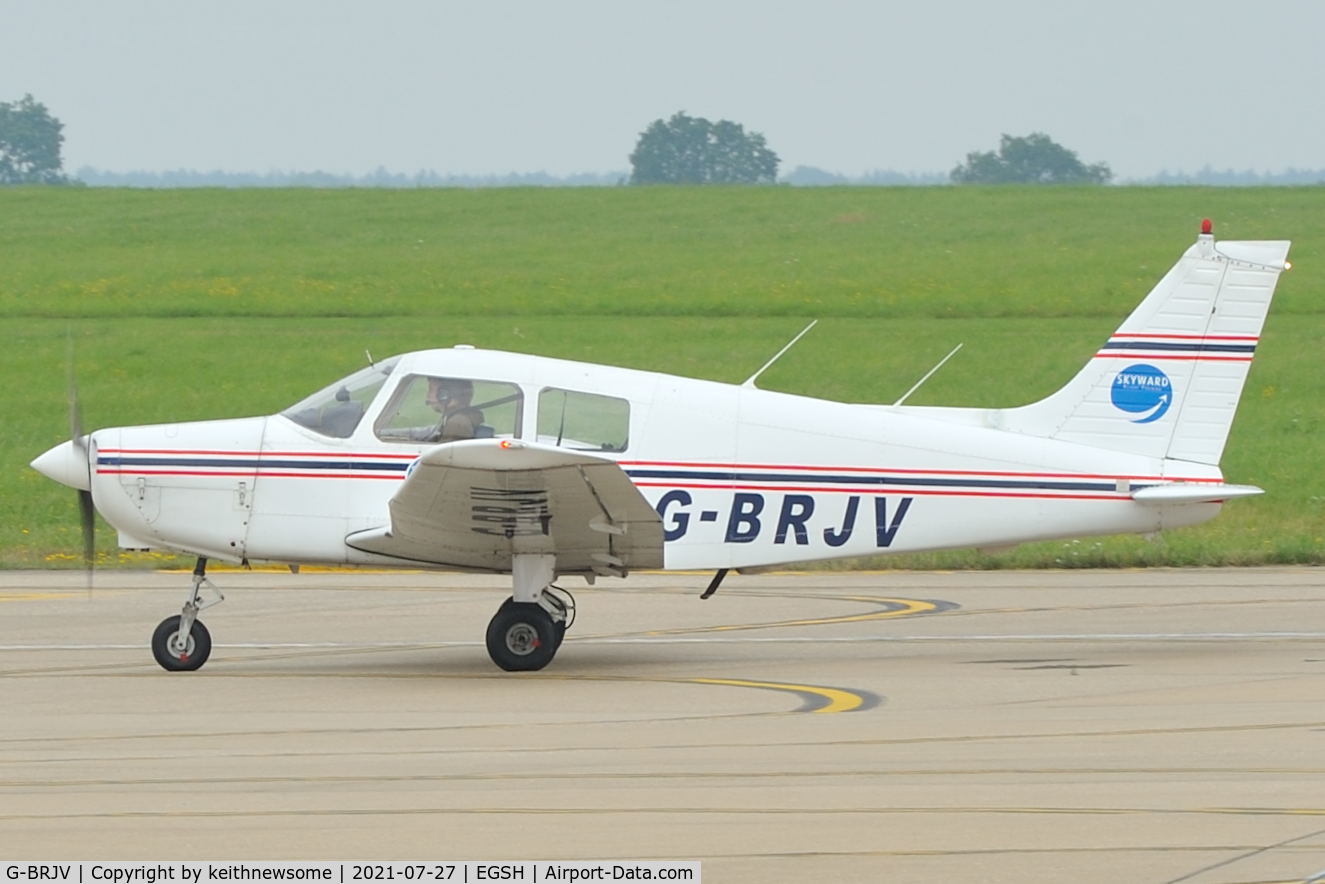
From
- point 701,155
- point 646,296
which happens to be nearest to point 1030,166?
point 701,155

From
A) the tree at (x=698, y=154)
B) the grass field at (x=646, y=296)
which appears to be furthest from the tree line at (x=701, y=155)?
the grass field at (x=646, y=296)

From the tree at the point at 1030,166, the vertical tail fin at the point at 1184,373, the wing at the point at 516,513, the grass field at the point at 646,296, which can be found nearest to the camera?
the wing at the point at 516,513

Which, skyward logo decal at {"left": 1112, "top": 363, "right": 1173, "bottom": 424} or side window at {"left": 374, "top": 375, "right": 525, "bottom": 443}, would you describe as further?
skyward logo decal at {"left": 1112, "top": 363, "right": 1173, "bottom": 424}

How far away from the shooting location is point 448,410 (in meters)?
11.4

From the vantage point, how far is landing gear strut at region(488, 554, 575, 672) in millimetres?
11320

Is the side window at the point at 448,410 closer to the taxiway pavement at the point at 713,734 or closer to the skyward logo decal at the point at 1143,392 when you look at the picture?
the taxiway pavement at the point at 713,734

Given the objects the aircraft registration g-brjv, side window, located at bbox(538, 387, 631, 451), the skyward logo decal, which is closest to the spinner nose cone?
the aircraft registration g-brjv

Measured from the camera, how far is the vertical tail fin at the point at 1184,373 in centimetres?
1191

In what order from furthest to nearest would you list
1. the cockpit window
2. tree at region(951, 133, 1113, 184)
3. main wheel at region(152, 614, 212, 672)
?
tree at region(951, 133, 1113, 184) → the cockpit window → main wheel at region(152, 614, 212, 672)

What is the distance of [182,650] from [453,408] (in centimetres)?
225

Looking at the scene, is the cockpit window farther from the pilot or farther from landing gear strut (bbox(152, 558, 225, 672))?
landing gear strut (bbox(152, 558, 225, 672))

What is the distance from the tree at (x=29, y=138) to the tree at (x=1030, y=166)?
5090 centimetres

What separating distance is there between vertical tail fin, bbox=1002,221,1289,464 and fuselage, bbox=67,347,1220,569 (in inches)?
10.1

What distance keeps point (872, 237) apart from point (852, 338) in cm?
1345
